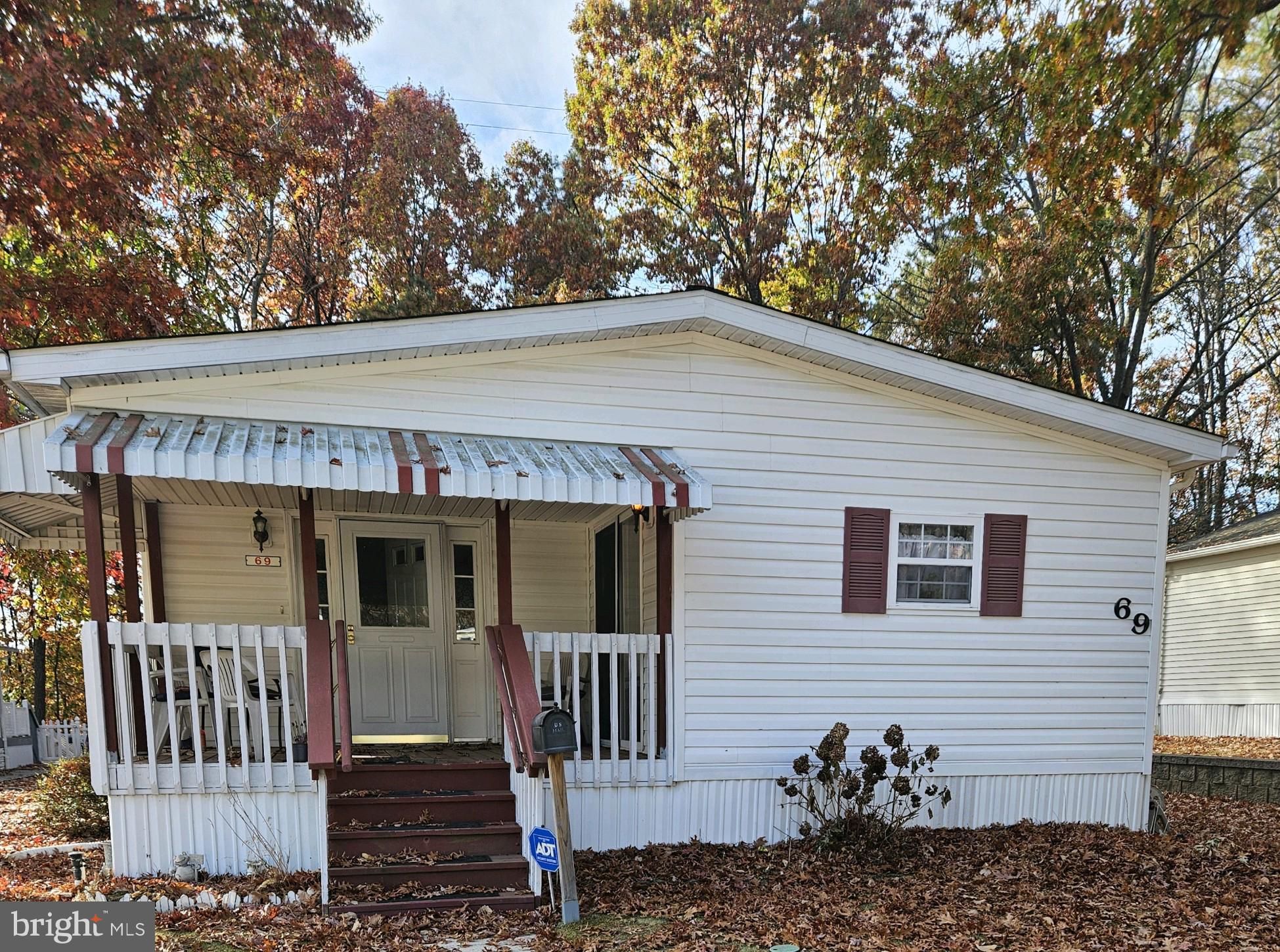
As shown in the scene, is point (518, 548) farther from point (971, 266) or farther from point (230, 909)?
point (971, 266)

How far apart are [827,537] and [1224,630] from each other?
1217 cm

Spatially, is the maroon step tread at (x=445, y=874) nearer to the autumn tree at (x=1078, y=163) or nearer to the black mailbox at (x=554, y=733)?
the black mailbox at (x=554, y=733)

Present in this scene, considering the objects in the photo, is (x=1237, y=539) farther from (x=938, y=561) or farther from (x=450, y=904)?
(x=450, y=904)

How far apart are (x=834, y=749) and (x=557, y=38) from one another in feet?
55.8

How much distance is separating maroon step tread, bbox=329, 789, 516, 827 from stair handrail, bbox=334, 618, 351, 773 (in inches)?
9.9

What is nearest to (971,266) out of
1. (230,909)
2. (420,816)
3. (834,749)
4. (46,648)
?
(834,749)

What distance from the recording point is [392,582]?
25.3 feet

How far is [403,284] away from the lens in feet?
53.9

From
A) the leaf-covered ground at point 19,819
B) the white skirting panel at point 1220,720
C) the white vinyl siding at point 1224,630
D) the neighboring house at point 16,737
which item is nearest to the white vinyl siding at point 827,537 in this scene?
the leaf-covered ground at point 19,819

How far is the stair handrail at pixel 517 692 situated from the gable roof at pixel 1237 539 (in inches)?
527

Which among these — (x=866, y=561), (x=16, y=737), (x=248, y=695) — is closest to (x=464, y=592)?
(x=248, y=695)

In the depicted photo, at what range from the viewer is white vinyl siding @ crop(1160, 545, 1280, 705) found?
44.0 feet

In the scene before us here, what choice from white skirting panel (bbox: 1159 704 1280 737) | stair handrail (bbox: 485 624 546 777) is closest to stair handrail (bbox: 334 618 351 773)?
stair handrail (bbox: 485 624 546 777)

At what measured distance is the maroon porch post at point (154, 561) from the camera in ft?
23.1
